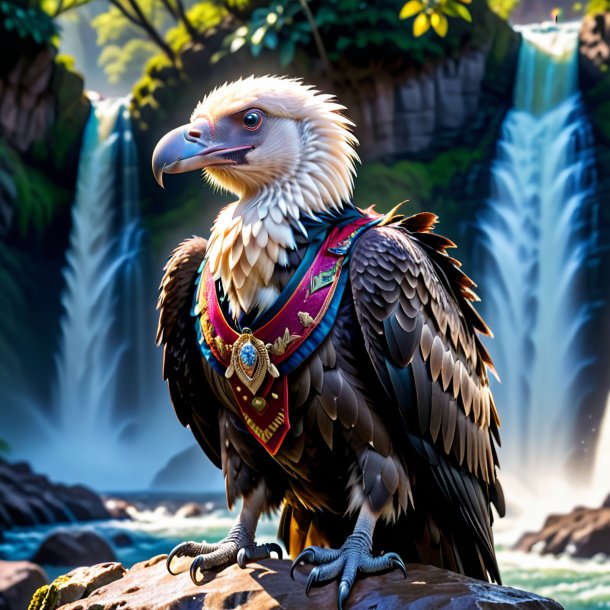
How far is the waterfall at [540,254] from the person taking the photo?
706 cm

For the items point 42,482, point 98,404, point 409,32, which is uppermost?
point 409,32

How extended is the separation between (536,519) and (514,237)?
A: 8.19 feet

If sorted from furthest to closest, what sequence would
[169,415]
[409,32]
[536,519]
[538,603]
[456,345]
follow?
1. [169,415]
2. [409,32]
3. [536,519]
4. [456,345]
5. [538,603]

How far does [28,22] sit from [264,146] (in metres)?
6.43

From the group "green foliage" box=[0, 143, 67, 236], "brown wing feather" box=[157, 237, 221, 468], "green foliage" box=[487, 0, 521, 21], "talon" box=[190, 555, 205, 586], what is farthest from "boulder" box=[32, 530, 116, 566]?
"green foliage" box=[487, 0, 521, 21]

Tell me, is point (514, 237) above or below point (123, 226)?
below

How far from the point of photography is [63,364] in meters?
8.20

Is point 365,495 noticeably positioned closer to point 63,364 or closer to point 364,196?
point 364,196

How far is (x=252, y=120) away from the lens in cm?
263

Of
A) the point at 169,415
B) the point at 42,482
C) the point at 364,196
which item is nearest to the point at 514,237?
the point at 364,196

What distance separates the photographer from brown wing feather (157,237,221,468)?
2.90m

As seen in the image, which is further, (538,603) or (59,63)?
(59,63)

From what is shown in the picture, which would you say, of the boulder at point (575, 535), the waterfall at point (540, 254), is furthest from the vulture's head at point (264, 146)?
the waterfall at point (540, 254)

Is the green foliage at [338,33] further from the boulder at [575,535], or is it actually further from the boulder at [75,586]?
the boulder at [75,586]
